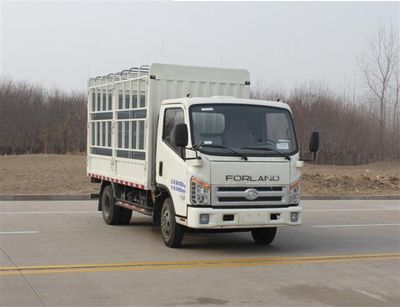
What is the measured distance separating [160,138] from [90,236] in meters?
2.44

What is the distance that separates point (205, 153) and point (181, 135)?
480mm

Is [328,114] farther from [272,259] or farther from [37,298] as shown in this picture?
[37,298]

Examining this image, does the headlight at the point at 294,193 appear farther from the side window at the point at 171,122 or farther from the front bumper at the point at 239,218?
the side window at the point at 171,122

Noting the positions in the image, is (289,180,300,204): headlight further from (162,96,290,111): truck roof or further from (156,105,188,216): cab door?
(156,105,188,216): cab door

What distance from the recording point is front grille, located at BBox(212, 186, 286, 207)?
8898mm

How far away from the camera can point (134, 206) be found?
11.1 metres

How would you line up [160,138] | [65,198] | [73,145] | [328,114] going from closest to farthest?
[160,138] → [65,198] → [73,145] → [328,114]

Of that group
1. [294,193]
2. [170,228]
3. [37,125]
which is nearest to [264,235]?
[294,193]

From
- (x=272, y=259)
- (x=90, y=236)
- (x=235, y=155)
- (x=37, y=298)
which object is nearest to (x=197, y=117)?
(x=235, y=155)

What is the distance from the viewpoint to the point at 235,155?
9000mm

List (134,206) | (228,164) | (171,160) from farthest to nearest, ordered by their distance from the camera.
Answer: (134,206) < (171,160) < (228,164)

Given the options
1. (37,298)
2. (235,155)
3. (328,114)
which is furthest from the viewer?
(328,114)

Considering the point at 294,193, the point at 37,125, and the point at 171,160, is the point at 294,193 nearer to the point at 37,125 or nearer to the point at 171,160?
the point at 171,160

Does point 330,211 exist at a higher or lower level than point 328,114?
lower
